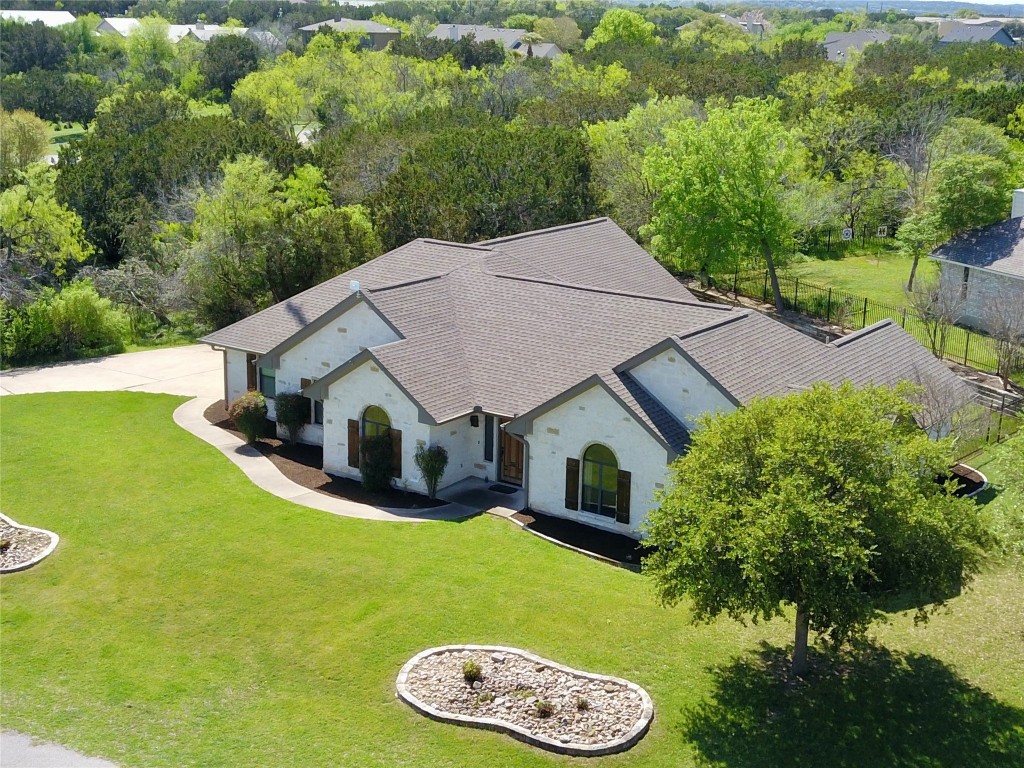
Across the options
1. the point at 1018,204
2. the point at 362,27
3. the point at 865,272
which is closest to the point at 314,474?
the point at 1018,204

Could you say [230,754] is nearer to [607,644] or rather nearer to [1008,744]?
[607,644]

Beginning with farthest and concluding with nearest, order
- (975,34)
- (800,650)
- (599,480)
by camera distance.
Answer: (975,34) < (599,480) < (800,650)

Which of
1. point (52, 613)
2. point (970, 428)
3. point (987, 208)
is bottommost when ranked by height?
point (52, 613)

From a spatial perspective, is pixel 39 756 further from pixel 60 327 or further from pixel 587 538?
pixel 60 327

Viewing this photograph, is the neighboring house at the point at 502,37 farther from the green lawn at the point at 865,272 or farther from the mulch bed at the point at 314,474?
the mulch bed at the point at 314,474

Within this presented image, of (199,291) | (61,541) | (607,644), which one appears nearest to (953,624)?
(607,644)

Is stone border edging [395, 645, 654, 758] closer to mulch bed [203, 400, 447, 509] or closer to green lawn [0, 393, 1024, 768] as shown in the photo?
green lawn [0, 393, 1024, 768]
